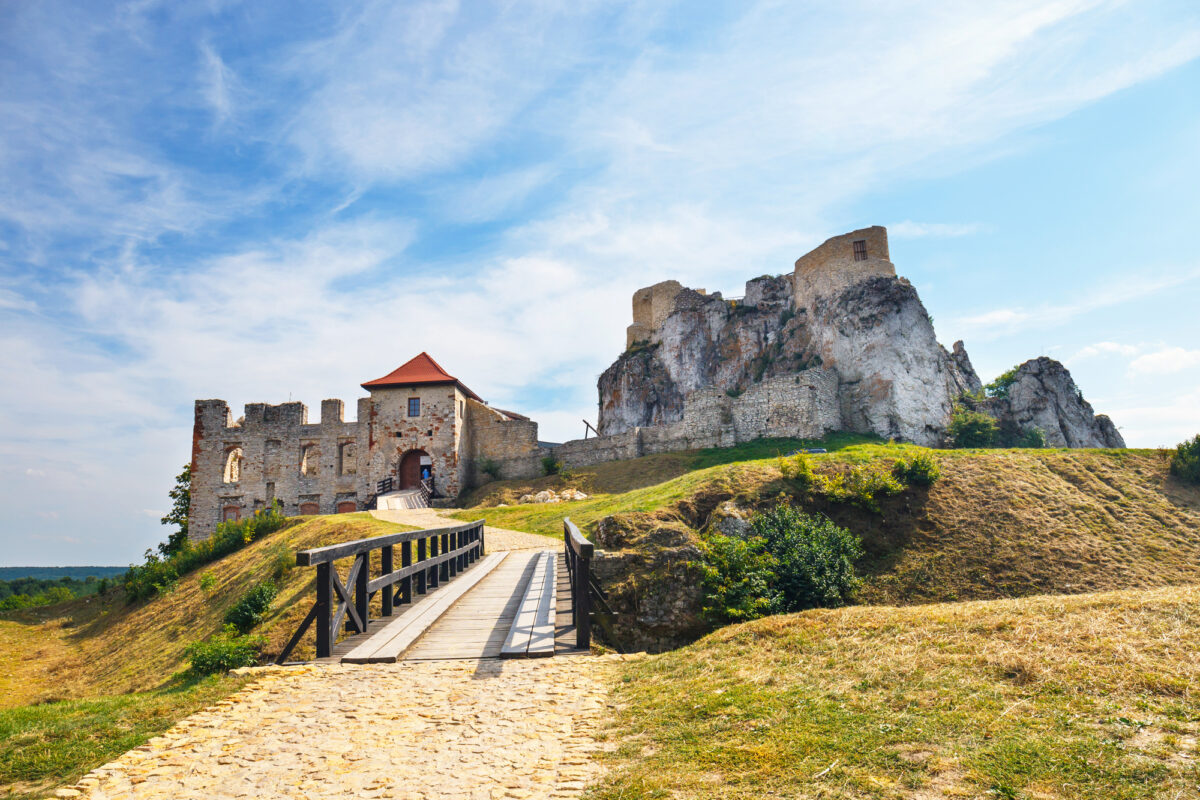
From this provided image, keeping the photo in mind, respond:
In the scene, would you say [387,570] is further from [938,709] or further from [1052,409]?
[1052,409]

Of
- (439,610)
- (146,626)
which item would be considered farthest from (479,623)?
(146,626)

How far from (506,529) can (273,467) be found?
2052 centimetres

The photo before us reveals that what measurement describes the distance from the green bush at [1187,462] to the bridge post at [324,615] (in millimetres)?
21166

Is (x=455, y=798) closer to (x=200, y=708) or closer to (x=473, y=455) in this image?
(x=200, y=708)

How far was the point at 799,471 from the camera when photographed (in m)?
16.1

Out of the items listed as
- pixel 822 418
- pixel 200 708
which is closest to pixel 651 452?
pixel 822 418

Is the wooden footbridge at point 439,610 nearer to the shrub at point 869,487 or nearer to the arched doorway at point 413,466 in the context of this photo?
the shrub at point 869,487

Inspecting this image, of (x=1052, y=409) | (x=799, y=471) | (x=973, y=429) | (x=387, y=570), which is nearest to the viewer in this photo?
(x=387, y=570)

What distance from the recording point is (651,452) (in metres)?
35.0

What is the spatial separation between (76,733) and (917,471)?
634 inches

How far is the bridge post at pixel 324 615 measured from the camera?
7.25 metres

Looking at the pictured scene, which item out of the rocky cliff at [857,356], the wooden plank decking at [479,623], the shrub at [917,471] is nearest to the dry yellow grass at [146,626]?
the wooden plank decking at [479,623]

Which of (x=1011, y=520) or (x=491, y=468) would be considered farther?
(x=491, y=468)

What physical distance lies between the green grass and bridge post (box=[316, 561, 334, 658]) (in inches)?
34.3
